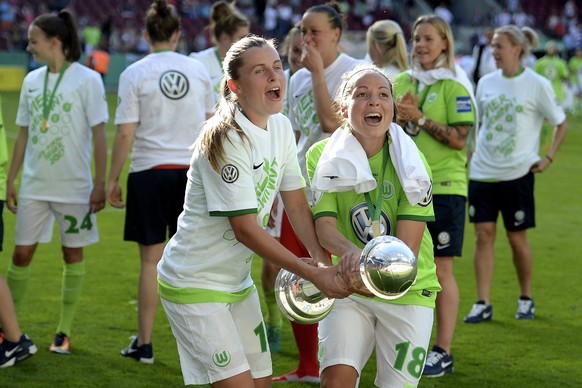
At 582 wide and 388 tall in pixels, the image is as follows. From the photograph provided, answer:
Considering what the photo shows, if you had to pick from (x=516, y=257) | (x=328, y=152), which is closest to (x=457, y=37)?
(x=516, y=257)

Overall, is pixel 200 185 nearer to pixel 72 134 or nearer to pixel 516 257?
pixel 72 134

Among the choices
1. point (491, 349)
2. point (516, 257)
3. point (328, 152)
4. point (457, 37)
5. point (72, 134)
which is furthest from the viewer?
point (457, 37)

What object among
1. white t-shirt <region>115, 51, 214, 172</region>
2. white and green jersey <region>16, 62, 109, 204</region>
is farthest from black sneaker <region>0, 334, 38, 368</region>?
white t-shirt <region>115, 51, 214, 172</region>

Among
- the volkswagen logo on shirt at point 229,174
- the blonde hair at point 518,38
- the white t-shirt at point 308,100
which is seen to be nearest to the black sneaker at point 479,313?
the blonde hair at point 518,38

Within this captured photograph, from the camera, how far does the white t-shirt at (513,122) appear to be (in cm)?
795

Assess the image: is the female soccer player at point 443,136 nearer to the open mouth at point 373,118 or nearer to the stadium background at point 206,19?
the open mouth at point 373,118

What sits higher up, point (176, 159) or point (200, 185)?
point (200, 185)

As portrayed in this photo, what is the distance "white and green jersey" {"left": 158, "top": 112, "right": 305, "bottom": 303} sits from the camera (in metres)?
4.07

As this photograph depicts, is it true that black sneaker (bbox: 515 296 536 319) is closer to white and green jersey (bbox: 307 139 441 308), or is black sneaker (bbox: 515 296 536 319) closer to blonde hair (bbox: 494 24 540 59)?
blonde hair (bbox: 494 24 540 59)

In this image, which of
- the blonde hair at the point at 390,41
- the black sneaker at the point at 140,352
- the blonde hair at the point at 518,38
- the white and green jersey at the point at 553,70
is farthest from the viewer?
the white and green jersey at the point at 553,70

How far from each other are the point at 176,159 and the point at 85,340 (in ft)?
5.00

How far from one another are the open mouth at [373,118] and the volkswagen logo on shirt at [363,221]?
1.21 ft

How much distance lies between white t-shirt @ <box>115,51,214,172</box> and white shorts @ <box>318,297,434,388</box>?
2349 mm

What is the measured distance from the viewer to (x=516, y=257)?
8086mm
